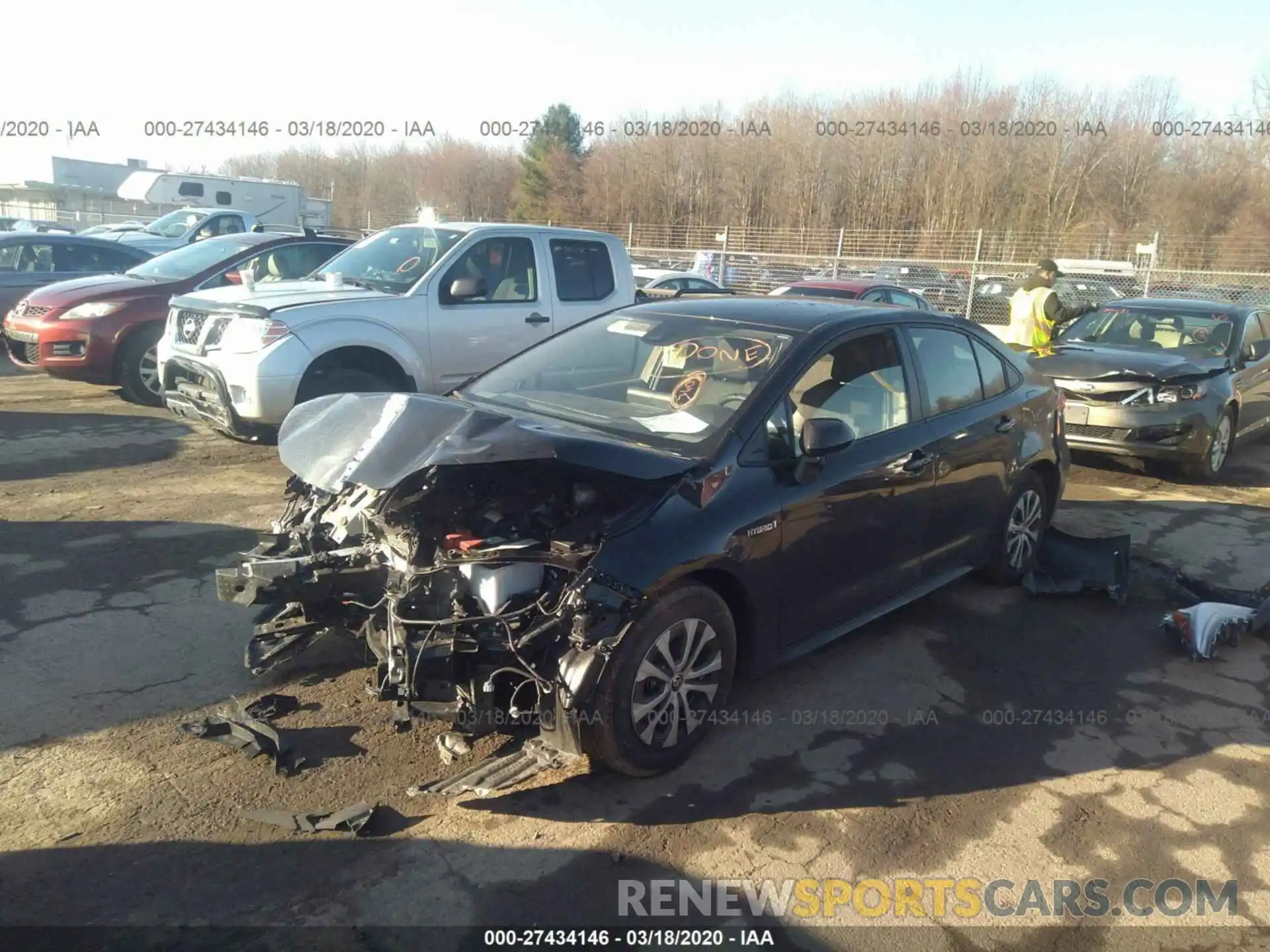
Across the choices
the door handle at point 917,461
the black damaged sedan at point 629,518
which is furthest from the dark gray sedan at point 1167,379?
the black damaged sedan at point 629,518

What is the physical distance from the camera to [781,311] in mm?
4668

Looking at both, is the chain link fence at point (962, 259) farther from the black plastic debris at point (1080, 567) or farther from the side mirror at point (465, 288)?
the black plastic debris at point (1080, 567)

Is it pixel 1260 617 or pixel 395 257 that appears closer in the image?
pixel 1260 617

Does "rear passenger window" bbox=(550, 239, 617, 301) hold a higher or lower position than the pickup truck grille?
higher

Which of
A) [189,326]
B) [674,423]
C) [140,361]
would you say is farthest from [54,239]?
[674,423]

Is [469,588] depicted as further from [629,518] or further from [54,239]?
[54,239]

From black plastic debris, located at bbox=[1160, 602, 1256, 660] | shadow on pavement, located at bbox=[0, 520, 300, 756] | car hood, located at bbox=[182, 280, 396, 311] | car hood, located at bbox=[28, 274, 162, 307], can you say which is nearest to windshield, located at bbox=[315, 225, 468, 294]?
car hood, located at bbox=[182, 280, 396, 311]

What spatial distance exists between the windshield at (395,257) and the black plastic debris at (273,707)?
14.6 ft

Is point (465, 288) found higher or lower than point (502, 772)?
higher

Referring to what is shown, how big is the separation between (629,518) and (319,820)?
1.47 meters

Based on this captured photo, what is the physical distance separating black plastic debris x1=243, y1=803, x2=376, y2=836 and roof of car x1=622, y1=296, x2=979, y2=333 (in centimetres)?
275

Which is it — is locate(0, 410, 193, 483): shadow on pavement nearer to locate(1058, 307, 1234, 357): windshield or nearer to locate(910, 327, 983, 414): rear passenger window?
locate(910, 327, 983, 414): rear passenger window

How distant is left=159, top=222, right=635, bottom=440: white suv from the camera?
6.89 metres

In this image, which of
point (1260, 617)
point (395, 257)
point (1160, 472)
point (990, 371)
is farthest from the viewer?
point (1160, 472)
